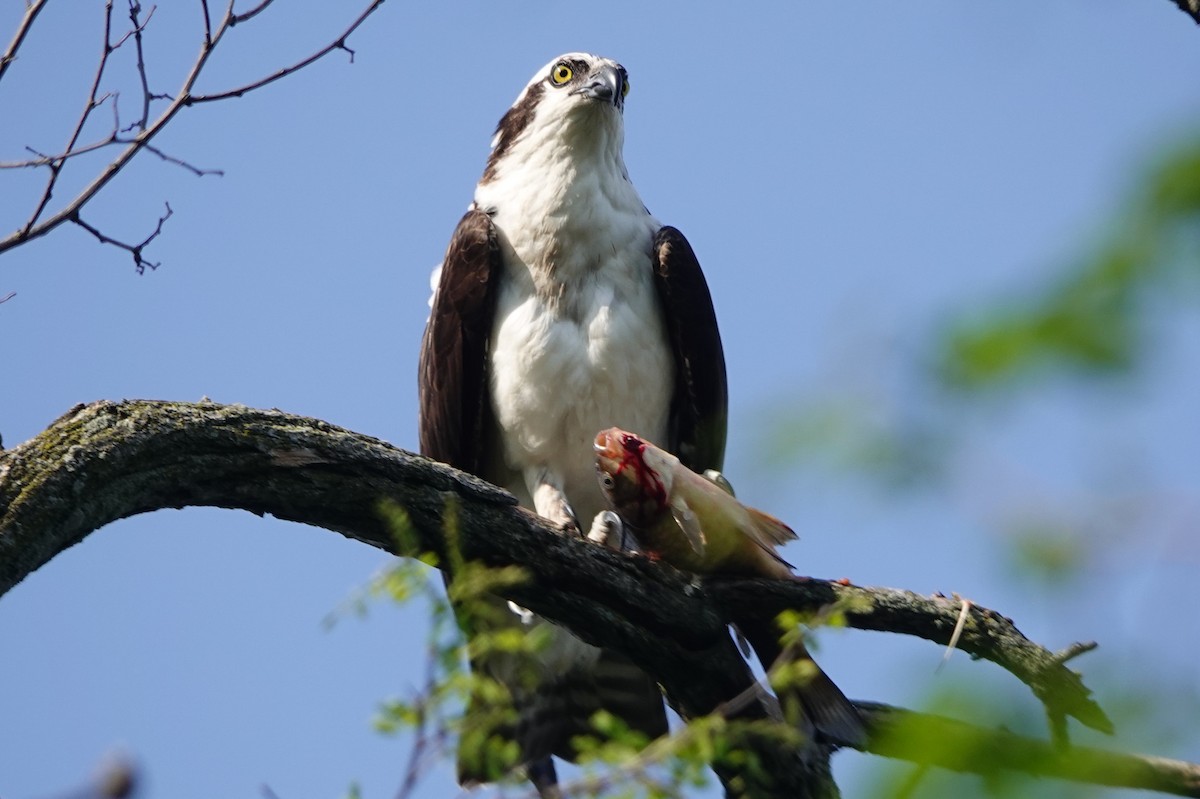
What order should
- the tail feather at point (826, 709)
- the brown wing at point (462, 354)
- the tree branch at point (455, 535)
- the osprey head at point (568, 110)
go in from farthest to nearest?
1. the osprey head at point (568, 110)
2. the brown wing at point (462, 354)
3. the tail feather at point (826, 709)
4. the tree branch at point (455, 535)

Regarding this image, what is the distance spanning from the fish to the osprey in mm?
657

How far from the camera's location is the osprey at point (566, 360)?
5586mm

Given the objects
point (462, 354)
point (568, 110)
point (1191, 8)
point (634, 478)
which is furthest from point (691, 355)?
point (1191, 8)

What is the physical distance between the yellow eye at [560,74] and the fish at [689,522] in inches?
87.6

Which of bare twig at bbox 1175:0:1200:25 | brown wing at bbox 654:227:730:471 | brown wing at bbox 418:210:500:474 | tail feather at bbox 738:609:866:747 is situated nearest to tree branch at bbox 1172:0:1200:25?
bare twig at bbox 1175:0:1200:25

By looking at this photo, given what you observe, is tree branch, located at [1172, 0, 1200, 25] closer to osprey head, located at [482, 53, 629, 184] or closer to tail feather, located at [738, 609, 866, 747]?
tail feather, located at [738, 609, 866, 747]

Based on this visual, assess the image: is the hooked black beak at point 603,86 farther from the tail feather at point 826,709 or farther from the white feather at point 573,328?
the tail feather at point 826,709

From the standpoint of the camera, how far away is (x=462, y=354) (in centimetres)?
579

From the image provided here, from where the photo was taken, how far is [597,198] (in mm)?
6078

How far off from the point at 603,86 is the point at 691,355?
4.45 ft

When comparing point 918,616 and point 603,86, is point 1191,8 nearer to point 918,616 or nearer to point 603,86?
point 918,616

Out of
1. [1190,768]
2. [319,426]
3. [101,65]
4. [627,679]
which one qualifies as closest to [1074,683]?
[1190,768]

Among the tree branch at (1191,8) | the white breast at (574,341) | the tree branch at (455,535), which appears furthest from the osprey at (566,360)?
the tree branch at (1191,8)

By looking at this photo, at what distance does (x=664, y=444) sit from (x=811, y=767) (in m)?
1.84
